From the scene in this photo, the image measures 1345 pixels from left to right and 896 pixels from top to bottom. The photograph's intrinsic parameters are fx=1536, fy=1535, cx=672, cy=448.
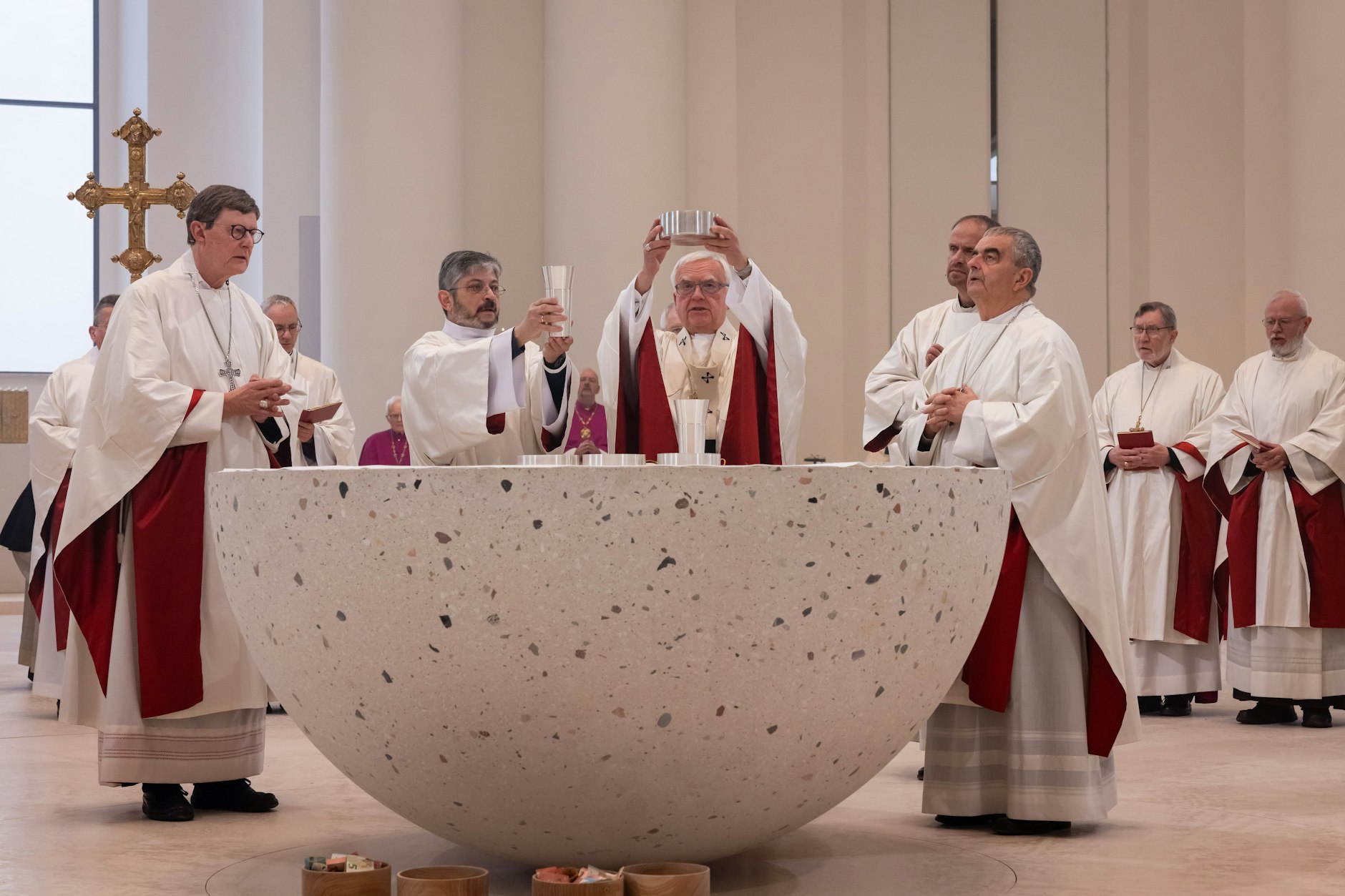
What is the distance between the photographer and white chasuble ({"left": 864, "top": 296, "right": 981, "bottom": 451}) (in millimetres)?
5078

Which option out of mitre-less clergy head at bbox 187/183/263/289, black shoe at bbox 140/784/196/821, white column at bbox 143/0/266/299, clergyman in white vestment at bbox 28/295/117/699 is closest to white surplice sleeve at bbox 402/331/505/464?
mitre-less clergy head at bbox 187/183/263/289

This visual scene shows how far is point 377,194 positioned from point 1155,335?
195 inches

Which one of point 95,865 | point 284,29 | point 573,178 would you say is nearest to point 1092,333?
point 573,178

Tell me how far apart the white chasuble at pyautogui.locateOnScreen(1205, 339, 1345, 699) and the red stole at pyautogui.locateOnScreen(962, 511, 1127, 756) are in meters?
3.02

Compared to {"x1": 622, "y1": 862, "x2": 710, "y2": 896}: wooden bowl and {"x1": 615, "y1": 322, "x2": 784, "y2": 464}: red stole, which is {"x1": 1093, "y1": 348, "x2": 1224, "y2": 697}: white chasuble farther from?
{"x1": 622, "y1": 862, "x2": 710, "y2": 896}: wooden bowl

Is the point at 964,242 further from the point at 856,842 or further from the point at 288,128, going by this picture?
the point at 288,128

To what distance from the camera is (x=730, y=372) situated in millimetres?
5219

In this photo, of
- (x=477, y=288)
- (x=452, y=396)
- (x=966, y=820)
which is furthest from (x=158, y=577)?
(x=966, y=820)

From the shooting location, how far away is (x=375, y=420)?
32.2ft

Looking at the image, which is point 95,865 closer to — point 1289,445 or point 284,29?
point 1289,445

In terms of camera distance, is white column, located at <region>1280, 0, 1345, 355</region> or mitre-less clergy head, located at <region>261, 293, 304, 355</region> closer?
mitre-less clergy head, located at <region>261, 293, 304, 355</region>

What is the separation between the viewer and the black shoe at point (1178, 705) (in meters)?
7.11

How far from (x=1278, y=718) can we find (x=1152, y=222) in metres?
4.94

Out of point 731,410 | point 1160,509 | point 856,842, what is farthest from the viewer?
point 1160,509
